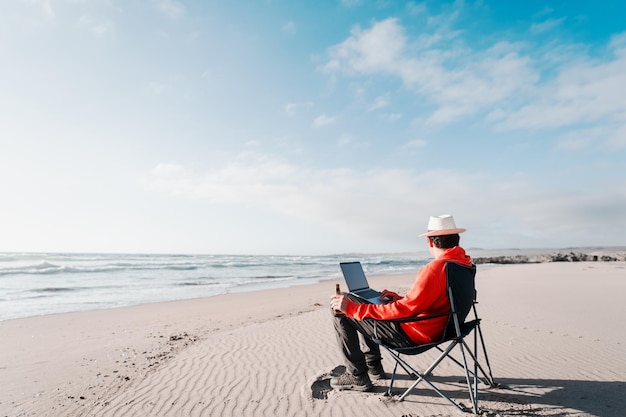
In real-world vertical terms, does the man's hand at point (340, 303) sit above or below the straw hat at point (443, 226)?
below

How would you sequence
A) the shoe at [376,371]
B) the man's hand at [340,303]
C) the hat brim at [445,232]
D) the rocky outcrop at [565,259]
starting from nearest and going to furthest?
the hat brim at [445,232]
the man's hand at [340,303]
the shoe at [376,371]
the rocky outcrop at [565,259]

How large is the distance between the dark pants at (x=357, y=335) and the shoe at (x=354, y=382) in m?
0.06

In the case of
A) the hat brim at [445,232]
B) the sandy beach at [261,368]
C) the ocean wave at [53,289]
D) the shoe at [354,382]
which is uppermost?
the hat brim at [445,232]

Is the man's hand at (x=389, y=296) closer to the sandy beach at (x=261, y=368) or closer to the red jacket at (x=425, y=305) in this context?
the red jacket at (x=425, y=305)

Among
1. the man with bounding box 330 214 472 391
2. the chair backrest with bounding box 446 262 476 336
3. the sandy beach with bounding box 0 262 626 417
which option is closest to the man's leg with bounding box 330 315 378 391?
the man with bounding box 330 214 472 391

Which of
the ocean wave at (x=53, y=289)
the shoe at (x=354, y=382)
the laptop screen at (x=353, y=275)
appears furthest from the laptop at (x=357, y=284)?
the ocean wave at (x=53, y=289)

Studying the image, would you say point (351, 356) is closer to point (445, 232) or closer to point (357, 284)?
point (357, 284)

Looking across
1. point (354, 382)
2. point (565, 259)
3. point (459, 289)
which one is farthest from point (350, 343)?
point (565, 259)

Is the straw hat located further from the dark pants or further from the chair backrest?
the dark pants

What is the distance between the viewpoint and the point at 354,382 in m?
4.36

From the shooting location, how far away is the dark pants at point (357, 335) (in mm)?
3781

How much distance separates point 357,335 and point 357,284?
1.96 feet

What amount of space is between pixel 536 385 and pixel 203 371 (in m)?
4.23

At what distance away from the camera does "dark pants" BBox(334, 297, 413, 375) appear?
12.4 feet
